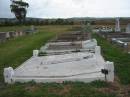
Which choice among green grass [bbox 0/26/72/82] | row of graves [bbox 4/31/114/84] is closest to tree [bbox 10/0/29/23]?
green grass [bbox 0/26/72/82]

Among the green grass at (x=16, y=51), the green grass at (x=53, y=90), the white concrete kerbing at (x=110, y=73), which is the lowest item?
the green grass at (x=16, y=51)

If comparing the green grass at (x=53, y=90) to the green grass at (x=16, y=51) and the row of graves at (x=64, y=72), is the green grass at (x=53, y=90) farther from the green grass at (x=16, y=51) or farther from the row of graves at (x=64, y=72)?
the green grass at (x=16, y=51)

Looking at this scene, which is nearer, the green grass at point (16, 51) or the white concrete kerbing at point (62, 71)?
the white concrete kerbing at point (62, 71)

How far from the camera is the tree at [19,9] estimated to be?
7338 cm

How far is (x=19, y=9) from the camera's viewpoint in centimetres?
7306

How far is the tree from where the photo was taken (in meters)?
73.4

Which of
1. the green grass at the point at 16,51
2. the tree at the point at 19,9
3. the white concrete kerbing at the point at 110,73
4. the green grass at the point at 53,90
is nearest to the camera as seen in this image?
the green grass at the point at 53,90

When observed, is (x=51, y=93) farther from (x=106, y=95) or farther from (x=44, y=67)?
(x=44, y=67)

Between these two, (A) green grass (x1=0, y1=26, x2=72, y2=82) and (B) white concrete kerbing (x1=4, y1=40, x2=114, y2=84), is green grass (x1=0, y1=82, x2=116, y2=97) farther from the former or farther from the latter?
(A) green grass (x1=0, y1=26, x2=72, y2=82)

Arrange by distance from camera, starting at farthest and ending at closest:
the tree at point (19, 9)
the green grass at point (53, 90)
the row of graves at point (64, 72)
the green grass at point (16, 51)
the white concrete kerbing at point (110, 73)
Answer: the tree at point (19, 9) → the green grass at point (16, 51) → the row of graves at point (64, 72) → the white concrete kerbing at point (110, 73) → the green grass at point (53, 90)

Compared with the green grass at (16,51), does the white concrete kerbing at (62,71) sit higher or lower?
higher

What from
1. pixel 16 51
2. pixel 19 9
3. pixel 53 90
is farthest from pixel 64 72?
pixel 19 9

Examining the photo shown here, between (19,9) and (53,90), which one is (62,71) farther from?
(19,9)

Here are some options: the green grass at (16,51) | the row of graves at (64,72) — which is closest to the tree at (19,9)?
the green grass at (16,51)
